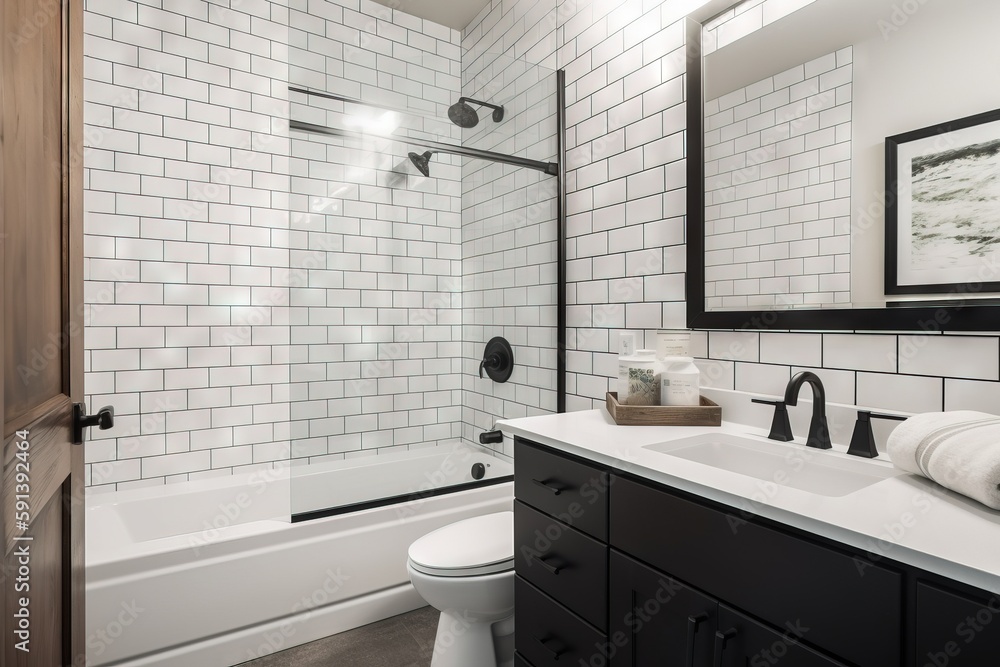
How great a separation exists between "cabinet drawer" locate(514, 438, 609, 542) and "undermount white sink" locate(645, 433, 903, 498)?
18 centimetres

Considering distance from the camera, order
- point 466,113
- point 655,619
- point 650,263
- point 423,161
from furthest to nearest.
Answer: point 466,113
point 423,161
point 650,263
point 655,619

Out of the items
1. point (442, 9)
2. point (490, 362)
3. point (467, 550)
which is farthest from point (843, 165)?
point (442, 9)

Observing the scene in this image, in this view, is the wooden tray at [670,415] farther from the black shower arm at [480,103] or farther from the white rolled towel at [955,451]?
the black shower arm at [480,103]

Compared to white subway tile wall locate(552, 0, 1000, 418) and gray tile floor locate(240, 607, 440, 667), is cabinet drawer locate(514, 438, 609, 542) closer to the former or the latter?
white subway tile wall locate(552, 0, 1000, 418)

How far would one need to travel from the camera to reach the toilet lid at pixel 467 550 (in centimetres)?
159

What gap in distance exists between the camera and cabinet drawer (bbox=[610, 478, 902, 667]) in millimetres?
708

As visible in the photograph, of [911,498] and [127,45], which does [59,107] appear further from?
[127,45]

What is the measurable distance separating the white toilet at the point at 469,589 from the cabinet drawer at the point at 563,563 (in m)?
0.18

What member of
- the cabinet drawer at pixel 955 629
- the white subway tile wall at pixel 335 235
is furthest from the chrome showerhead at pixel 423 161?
the cabinet drawer at pixel 955 629

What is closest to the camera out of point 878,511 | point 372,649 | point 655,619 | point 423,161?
point 878,511

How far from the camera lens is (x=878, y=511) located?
785 millimetres

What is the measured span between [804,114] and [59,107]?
5.46 feet

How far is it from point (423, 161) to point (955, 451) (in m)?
2.09

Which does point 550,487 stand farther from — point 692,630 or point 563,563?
point 692,630
